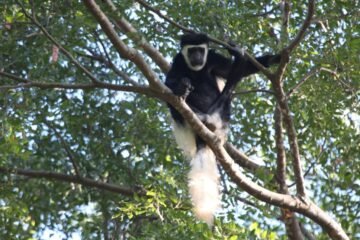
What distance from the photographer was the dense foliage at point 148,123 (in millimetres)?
3742

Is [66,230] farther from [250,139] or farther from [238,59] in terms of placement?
[238,59]

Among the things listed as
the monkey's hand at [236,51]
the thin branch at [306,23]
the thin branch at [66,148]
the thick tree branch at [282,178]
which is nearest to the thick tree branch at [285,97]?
the thin branch at [306,23]

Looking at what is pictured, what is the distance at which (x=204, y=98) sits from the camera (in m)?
4.62

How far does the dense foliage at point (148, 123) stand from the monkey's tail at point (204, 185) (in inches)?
3.2

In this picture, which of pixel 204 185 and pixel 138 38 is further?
pixel 204 185

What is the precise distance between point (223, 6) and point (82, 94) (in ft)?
5.49

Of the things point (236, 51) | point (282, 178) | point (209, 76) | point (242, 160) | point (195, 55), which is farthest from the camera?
point (209, 76)

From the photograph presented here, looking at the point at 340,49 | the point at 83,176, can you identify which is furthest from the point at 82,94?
A: the point at 340,49

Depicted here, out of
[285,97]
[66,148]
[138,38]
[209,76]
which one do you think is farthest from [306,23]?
[66,148]

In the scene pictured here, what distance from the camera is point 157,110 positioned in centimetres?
511

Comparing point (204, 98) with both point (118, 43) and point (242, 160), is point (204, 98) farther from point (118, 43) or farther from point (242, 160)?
point (118, 43)

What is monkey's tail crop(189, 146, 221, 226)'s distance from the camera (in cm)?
390

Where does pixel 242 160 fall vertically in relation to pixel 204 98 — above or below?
below

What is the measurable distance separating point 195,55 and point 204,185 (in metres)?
0.86
